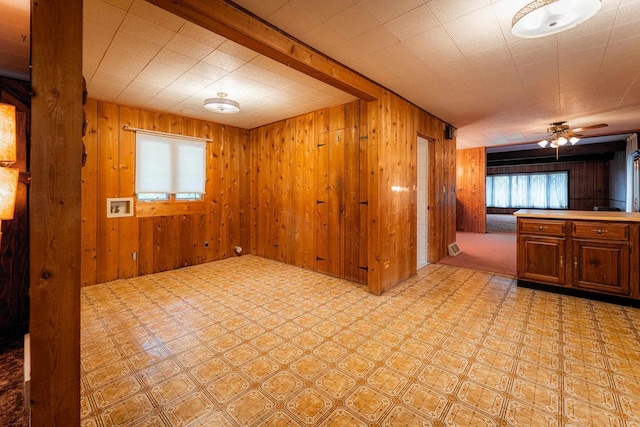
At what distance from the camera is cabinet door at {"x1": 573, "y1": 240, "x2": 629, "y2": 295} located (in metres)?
3.06

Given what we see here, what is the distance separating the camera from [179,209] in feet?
16.0

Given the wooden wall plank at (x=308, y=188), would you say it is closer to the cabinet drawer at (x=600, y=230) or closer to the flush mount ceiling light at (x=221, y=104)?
the flush mount ceiling light at (x=221, y=104)

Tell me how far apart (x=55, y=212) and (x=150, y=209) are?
12.0 ft

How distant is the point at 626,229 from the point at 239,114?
5478mm

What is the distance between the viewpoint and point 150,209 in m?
4.54

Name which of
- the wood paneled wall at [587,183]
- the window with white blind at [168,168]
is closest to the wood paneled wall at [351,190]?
the window with white blind at [168,168]

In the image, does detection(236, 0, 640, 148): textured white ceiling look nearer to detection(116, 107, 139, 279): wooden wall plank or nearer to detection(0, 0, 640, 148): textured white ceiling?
detection(0, 0, 640, 148): textured white ceiling

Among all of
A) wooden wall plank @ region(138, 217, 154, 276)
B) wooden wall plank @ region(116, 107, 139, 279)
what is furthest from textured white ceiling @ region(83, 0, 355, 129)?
wooden wall plank @ region(138, 217, 154, 276)

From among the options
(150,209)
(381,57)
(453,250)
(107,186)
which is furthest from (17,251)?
(453,250)

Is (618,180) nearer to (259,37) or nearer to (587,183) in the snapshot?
(587,183)

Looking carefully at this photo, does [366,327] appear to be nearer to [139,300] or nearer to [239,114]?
[139,300]

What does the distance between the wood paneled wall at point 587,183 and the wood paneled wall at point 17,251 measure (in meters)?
16.3

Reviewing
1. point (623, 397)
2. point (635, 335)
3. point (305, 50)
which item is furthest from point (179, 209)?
point (635, 335)

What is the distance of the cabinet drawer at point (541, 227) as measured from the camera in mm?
3412
